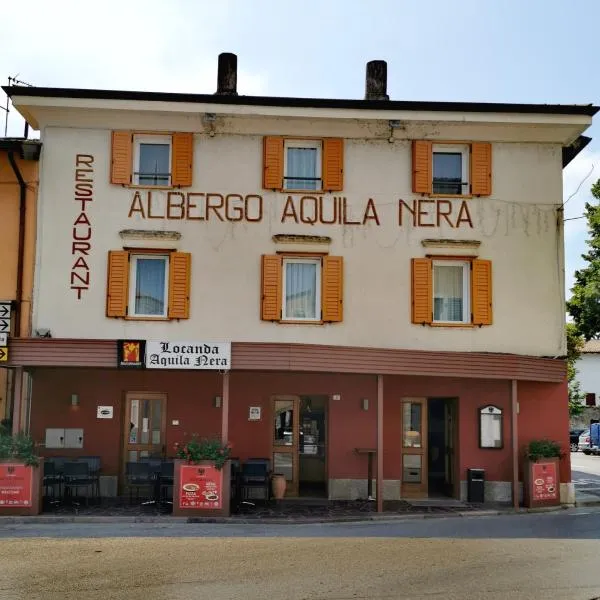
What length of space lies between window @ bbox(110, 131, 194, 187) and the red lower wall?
13.9 ft

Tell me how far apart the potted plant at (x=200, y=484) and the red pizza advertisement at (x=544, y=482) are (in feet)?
21.2

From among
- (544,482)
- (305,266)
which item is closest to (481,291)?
(305,266)

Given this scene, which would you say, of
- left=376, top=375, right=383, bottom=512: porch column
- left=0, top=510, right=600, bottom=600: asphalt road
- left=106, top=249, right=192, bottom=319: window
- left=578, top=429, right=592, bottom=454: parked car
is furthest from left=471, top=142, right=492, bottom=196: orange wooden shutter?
left=578, top=429, right=592, bottom=454: parked car

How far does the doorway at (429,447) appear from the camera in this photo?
57.6ft

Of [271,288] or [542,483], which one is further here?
[271,288]

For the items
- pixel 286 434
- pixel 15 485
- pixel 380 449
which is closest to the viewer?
pixel 15 485

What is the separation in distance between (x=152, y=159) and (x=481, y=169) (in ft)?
24.1

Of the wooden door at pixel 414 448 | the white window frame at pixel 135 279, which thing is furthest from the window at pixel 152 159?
the wooden door at pixel 414 448

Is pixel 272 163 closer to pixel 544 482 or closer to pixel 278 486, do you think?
pixel 278 486

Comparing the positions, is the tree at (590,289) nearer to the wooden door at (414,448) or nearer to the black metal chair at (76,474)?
the wooden door at (414,448)

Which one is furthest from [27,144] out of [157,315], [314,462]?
[314,462]

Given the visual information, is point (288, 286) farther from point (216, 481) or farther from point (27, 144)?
point (27, 144)

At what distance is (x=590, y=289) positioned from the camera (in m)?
29.9

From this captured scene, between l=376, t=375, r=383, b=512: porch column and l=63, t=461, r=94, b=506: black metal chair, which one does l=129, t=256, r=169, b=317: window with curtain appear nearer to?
l=63, t=461, r=94, b=506: black metal chair
